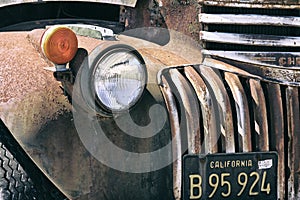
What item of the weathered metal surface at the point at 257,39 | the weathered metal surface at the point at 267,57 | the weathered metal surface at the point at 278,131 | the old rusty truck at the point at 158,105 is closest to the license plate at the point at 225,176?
the old rusty truck at the point at 158,105

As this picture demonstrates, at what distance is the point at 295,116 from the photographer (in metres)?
4.47

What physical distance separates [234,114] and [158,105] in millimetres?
492

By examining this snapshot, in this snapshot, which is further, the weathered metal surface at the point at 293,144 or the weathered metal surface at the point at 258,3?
the weathered metal surface at the point at 258,3

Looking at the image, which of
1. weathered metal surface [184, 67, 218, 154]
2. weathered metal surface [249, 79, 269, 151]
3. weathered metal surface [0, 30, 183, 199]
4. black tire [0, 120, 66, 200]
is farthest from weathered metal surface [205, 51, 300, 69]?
black tire [0, 120, 66, 200]

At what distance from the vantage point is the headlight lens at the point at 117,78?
375cm

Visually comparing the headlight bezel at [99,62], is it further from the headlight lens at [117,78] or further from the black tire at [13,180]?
the black tire at [13,180]

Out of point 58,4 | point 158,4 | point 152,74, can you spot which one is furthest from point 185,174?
point 58,4

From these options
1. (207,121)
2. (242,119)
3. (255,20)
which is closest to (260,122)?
(242,119)

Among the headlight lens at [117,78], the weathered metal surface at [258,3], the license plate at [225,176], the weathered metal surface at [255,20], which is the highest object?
the weathered metal surface at [258,3]

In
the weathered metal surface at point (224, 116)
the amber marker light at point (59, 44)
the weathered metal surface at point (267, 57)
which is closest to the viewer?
Result: the amber marker light at point (59, 44)

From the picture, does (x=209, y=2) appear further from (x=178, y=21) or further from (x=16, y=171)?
(x=16, y=171)

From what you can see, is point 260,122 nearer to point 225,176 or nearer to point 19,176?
point 225,176

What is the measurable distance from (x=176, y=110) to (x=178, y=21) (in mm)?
956

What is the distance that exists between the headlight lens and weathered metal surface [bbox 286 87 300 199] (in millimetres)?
1122
